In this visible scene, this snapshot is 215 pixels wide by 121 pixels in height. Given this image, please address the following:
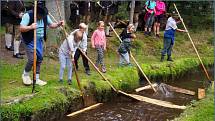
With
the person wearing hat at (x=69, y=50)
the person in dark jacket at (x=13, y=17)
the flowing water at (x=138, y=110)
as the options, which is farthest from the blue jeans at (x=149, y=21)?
the person wearing hat at (x=69, y=50)

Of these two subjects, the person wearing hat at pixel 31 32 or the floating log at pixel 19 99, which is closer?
the floating log at pixel 19 99

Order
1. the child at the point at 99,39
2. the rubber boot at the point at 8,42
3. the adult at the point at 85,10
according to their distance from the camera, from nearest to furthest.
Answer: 1. the child at the point at 99,39
2. the rubber boot at the point at 8,42
3. the adult at the point at 85,10

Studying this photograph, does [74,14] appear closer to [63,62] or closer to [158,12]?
[158,12]

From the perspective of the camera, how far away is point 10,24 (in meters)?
11.9

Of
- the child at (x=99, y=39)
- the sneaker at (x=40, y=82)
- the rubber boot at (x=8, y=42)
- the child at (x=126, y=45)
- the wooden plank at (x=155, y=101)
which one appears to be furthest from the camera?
the child at (x=126, y=45)

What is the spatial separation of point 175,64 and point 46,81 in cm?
564

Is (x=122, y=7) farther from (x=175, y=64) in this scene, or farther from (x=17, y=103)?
(x=17, y=103)

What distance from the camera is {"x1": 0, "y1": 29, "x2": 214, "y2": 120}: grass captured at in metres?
8.20

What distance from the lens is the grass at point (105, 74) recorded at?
8.20m

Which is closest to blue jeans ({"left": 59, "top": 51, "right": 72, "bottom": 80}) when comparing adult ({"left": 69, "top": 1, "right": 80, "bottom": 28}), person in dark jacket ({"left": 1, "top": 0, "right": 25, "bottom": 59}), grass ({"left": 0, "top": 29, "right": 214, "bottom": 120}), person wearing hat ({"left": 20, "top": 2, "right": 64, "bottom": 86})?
grass ({"left": 0, "top": 29, "right": 214, "bottom": 120})

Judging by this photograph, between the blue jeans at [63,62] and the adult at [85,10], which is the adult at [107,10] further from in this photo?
the blue jeans at [63,62]

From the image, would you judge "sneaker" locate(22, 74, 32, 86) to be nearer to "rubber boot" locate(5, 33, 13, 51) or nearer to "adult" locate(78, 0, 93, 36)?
"rubber boot" locate(5, 33, 13, 51)

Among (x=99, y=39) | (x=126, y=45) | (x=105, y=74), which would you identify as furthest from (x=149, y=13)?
(x=105, y=74)

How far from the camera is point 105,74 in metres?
11.3
